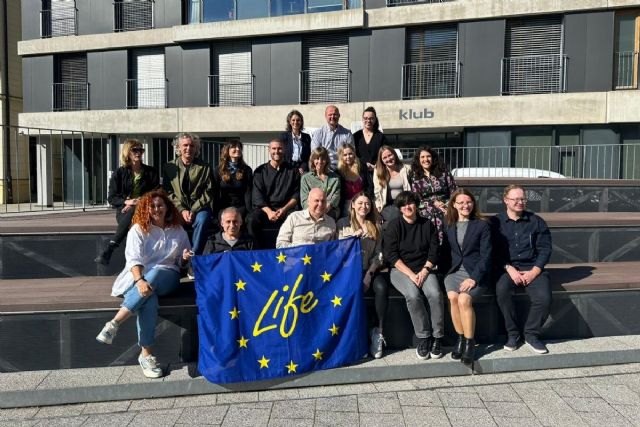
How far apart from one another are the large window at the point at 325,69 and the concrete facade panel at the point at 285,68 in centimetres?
26

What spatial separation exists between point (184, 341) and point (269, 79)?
1749 centimetres

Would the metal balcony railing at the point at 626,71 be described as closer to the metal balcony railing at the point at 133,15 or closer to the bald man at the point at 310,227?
the bald man at the point at 310,227

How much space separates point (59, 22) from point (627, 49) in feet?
79.9

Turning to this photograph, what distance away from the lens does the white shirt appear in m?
4.62

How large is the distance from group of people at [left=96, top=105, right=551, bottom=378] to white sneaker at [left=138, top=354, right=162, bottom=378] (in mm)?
10

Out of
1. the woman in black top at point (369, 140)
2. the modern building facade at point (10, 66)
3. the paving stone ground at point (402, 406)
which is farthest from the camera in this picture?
the modern building facade at point (10, 66)

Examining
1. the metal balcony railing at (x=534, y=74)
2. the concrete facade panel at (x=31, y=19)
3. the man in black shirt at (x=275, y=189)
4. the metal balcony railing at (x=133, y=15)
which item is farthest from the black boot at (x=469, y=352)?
the concrete facade panel at (x=31, y=19)

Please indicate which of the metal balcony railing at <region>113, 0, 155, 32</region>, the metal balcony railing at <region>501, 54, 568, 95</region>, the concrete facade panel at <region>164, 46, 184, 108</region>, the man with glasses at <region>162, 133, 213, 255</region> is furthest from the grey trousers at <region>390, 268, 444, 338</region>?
the metal balcony railing at <region>113, 0, 155, 32</region>

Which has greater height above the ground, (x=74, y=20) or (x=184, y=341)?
(x=74, y=20)

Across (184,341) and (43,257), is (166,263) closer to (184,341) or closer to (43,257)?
(184,341)

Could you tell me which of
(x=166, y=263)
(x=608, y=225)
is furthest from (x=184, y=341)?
(x=608, y=225)

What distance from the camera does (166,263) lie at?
4.79 metres

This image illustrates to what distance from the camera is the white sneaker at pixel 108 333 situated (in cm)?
437

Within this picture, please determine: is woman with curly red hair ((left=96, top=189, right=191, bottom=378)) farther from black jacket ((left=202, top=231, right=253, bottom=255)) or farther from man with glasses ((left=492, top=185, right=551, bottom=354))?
man with glasses ((left=492, top=185, right=551, bottom=354))
